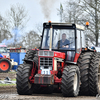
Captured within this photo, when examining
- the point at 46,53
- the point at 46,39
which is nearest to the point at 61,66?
the point at 46,53

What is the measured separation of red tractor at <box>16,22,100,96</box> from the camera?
8.46 m

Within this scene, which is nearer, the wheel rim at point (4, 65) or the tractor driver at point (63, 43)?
the tractor driver at point (63, 43)

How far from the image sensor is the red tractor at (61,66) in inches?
333

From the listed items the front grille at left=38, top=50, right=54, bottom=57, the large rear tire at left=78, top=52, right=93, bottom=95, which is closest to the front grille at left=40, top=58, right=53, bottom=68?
the front grille at left=38, top=50, right=54, bottom=57

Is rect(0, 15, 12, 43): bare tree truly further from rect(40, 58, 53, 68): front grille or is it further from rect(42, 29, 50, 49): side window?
rect(40, 58, 53, 68): front grille

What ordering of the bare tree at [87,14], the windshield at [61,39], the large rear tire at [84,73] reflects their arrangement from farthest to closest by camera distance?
1. the bare tree at [87,14]
2. the windshield at [61,39]
3. the large rear tire at [84,73]

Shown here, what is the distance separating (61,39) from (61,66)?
97 centimetres

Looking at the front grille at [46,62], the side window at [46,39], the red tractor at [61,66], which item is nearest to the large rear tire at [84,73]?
the red tractor at [61,66]

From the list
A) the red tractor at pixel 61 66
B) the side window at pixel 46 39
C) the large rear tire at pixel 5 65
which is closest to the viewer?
the red tractor at pixel 61 66

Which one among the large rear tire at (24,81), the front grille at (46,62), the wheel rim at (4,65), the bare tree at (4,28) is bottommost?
the wheel rim at (4,65)

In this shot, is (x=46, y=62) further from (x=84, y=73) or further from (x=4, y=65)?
(x=4, y=65)

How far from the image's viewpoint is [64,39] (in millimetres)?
9453

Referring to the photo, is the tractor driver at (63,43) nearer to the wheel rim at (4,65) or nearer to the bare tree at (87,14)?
the wheel rim at (4,65)

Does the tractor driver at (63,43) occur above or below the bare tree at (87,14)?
below
